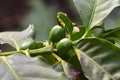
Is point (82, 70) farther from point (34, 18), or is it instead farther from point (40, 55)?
point (34, 18)

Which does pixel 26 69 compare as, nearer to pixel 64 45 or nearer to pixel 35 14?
pixel 64 45

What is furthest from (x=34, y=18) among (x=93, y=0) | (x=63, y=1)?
(x=93, y=0)

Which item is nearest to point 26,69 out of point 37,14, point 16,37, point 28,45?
point 28,45

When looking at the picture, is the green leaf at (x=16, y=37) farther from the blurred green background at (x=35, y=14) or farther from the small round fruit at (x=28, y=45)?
the blurred green background at (x=35, y=14)

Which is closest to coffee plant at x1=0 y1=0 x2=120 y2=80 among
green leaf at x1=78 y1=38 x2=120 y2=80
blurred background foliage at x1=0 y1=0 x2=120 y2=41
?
green leaf at x1=78 y1=38 x2=120 y2=80

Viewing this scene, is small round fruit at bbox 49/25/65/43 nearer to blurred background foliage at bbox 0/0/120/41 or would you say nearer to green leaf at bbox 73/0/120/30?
green leaf at bbox 73/0/120/30

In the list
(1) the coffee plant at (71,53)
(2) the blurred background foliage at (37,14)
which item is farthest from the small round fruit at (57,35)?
(2) the blurred background foliage at (37,14)
